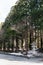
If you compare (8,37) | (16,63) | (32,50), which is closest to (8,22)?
(8,37)

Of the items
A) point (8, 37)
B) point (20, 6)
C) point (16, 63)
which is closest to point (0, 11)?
point (8, 37)

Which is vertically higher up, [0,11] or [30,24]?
[0,11]

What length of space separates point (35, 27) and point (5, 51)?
3.61m

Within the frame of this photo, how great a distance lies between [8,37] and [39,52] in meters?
2.40

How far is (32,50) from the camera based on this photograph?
562 inches

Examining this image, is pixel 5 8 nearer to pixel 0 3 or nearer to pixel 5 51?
pixel 0 3

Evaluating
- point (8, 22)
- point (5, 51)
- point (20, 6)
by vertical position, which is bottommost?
point (5, 51)

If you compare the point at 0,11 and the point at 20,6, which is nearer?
the point at 20,6

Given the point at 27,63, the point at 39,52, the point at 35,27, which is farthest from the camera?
the point at 39,52

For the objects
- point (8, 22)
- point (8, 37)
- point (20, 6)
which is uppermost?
point (20, 6)

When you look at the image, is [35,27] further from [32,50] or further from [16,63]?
[16,63]

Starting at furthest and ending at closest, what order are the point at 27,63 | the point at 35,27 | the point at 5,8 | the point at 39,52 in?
the point at 5,8
the point at 39,52
the point at 35,27
the point at 27,63

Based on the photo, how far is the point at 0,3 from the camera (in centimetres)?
1634

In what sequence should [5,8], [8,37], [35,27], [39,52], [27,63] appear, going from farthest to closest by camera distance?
[5,8], [8,37], [39,52], [35,27], [27,63]
